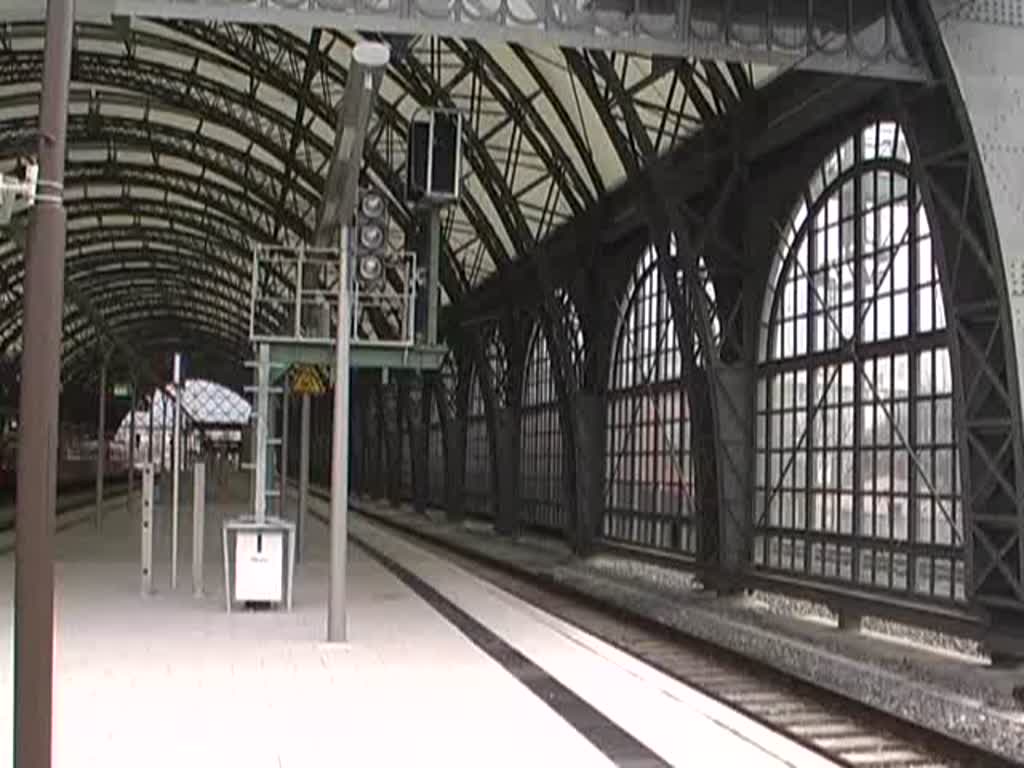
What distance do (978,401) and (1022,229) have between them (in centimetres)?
203

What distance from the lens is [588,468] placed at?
33344 mm

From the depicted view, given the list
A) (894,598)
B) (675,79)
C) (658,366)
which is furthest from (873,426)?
(658,366)

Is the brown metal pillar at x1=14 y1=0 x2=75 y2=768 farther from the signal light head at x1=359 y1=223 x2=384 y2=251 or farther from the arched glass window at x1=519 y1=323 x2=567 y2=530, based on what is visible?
the arched glass window at x1=519 y1=323 x2=567 y2=530

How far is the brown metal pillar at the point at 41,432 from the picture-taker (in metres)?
6.12

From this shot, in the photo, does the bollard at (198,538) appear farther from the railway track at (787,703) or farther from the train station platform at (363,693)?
the railway track at (787,703)

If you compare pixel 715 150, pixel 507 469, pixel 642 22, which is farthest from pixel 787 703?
pixel 507 469

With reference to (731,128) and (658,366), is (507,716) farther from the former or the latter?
(658,366)

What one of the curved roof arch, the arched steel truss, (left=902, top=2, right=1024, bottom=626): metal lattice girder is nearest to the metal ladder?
the curved roof arch

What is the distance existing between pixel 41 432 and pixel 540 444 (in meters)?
34.2

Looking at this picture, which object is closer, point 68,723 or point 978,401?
point 68,723

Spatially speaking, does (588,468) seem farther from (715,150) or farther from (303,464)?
(715,150)

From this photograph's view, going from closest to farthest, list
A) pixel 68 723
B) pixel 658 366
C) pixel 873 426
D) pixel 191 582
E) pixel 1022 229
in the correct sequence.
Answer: pixel 68 723 < pixel 1022 229 < pixel 873 426 < pixel 191 582 < pixel 658 366

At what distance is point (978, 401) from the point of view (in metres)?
16.0

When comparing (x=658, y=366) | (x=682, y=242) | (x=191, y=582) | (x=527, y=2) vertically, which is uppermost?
(x=527, y=2)
